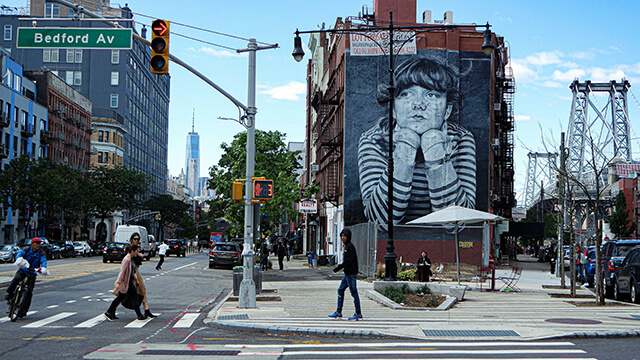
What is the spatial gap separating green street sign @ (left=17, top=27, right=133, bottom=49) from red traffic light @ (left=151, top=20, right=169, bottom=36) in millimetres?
598

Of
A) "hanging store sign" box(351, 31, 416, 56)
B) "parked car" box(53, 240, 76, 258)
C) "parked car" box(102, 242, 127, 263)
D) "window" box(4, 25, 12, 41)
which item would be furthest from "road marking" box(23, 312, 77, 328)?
"window" box(4, 25, 12, 41)

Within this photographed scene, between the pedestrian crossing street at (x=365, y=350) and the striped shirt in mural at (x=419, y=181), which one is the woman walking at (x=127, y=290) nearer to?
the pedestrian crossing street at (x=365, y=350)

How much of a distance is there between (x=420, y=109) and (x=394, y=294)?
24.2 metres

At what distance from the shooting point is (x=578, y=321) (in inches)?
514

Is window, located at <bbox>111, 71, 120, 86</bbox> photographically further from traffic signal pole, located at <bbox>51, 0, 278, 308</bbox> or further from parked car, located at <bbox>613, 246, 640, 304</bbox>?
parked car, located at <bbox>613, 246, 640, 304</bbox>

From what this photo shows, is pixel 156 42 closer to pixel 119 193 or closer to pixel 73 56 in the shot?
pixel 119 193

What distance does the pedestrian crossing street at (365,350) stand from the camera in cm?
915

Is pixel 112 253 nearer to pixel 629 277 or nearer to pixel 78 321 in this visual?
pixel 78 321

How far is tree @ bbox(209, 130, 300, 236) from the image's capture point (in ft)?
148

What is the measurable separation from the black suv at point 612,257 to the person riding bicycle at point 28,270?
53.3 feet

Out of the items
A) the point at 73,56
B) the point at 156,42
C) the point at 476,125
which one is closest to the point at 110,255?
the point at 476,125

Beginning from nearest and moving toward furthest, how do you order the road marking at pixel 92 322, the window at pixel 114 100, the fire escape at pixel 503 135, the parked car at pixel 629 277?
the road marking at pixel 92 322 < the parked car at pixel 629 277 < the fire escape at pixel 503 135 < the window at pixel 114 100

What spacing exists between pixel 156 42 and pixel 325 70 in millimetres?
42879

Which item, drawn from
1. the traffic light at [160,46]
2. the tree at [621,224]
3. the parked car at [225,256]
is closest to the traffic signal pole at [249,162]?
the traffic light at [160,46]
